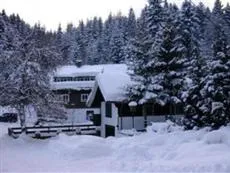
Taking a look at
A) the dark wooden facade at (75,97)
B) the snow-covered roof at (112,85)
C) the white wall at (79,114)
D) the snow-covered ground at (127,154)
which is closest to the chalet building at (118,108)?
the snow-covered roof at (112,85)

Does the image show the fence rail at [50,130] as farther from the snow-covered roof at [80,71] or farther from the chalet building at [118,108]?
the snow-covered roof at [80,71]

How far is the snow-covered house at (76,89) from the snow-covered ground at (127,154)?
3271cm

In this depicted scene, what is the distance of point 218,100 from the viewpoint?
25.0m

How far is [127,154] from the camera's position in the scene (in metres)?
18.8

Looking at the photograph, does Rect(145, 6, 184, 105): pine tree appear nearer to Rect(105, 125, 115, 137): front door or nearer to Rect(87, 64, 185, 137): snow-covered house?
Rect(87, 64, 185, 137): snow-covered house

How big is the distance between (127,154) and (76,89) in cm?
4262

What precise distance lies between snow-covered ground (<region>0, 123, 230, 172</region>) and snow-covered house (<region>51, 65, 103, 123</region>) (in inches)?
1288

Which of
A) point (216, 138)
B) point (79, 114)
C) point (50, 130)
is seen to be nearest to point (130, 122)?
point (50, 130)

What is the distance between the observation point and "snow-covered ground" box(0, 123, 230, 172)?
15617 millimetres

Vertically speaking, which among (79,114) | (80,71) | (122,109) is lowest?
(79,114)

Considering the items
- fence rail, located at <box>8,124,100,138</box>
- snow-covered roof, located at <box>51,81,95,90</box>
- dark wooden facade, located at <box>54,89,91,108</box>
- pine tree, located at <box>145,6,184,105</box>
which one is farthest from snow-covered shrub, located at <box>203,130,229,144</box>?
snow-covered roof, located at <box>51,81,95,90</box>

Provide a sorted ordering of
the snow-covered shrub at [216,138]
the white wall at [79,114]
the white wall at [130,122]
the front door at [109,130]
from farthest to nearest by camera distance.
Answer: the white wall at [79,114]
the front door at [109,130]
the white wall at [130,122]
the snow-covered shrub at [216,138]

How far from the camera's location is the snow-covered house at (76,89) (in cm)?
5901

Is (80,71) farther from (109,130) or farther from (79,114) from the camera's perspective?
(109,130)
